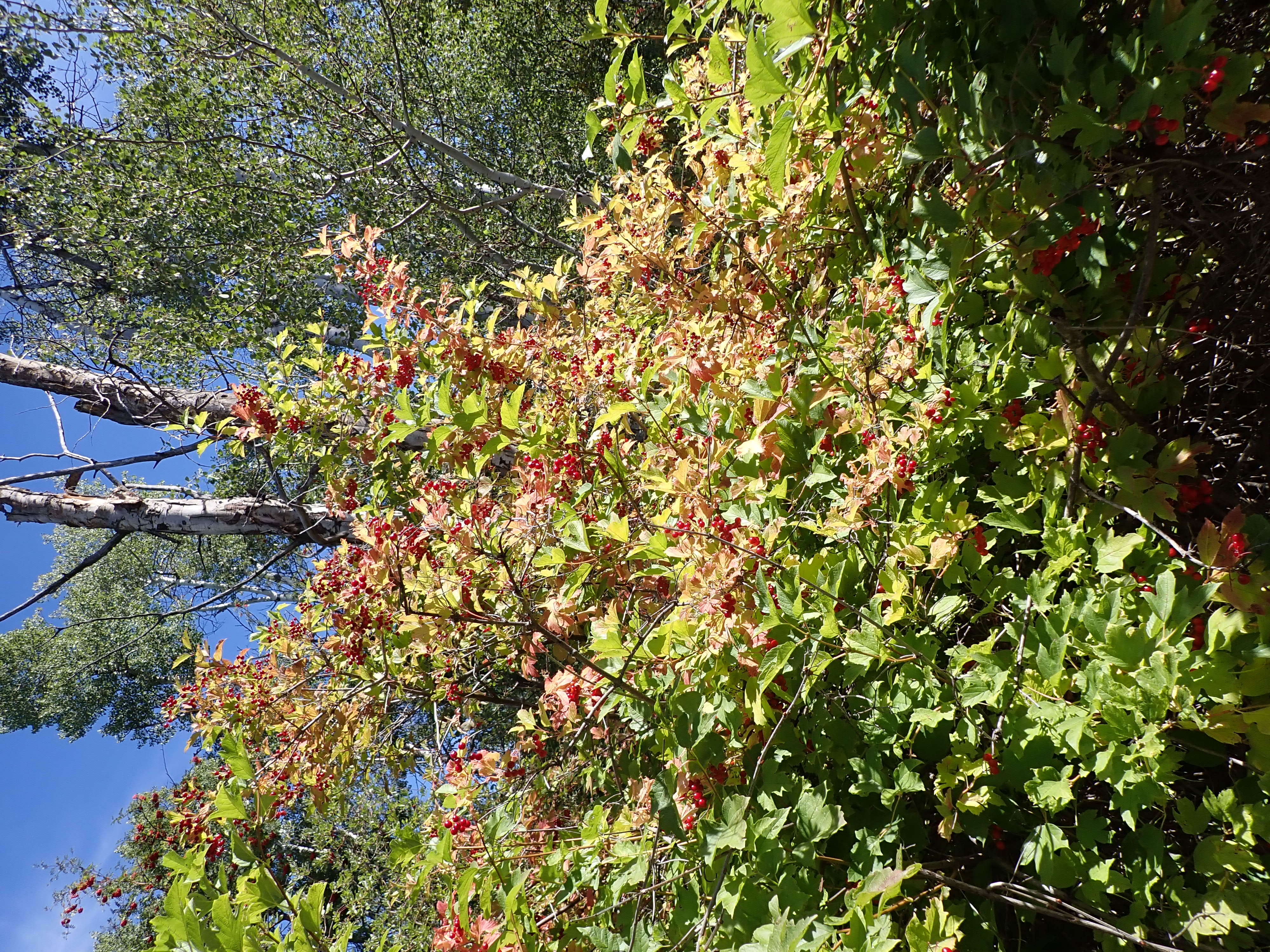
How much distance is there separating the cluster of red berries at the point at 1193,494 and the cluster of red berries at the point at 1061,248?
1.21ft

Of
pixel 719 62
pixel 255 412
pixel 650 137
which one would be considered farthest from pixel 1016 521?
pixel 255 412

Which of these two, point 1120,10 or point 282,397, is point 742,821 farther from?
point 282,397

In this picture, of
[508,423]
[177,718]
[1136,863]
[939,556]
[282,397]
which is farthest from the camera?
[177,718]

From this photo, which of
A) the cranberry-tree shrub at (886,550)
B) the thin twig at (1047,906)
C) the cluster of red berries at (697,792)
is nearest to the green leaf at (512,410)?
the cranberry-tree shrub at (886,550)

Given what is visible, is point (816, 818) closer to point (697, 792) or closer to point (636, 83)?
point (697, 792)

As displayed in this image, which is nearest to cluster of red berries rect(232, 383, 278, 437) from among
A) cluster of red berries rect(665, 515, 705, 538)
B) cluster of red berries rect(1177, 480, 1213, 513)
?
cluster of red berries rect(665, 515, 705, 538)

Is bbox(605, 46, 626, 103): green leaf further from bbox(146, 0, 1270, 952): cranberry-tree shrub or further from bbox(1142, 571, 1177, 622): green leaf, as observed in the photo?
bbox(1142, 571, 1177, 622): green leaf

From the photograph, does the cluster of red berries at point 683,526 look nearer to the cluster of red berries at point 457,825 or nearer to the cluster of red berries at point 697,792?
the cluster of red berries at point 697,792

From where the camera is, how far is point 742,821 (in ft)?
3.20

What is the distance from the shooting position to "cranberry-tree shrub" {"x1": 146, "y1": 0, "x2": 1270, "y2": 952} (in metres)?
0.84

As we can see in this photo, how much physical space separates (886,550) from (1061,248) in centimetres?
51

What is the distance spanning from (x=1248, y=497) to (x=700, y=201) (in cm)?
129

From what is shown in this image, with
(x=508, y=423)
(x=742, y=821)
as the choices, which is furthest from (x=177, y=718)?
(x=742, y=821)

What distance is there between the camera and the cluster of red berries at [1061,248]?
0.98 metres
